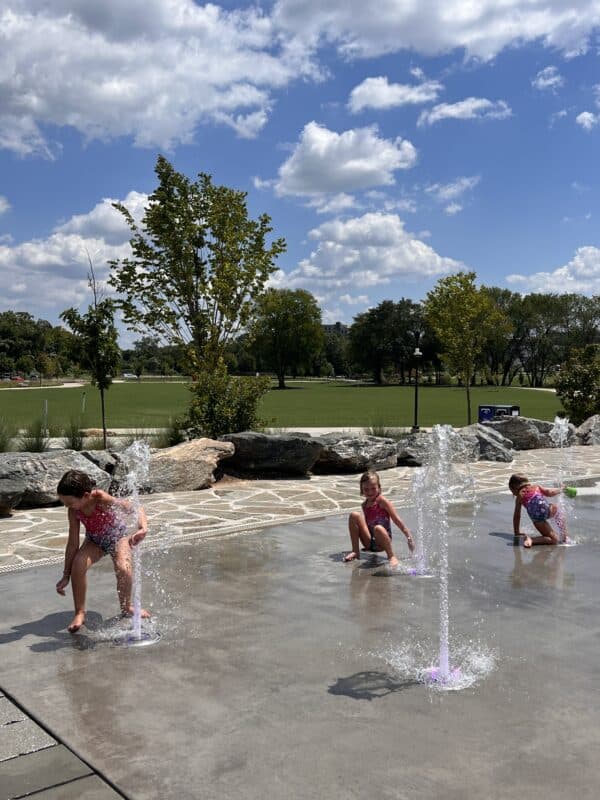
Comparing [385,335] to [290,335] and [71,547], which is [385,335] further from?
[71,547]

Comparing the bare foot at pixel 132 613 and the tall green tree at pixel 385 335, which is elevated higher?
the tall green tree at pixel 385 335

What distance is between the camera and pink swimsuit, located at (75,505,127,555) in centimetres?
508

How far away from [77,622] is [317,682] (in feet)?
6.01

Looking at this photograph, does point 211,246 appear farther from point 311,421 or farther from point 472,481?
point 311,421

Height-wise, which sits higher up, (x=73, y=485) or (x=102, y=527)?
(x=73, y=485)

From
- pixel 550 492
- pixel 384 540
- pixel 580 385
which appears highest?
pixel 580 385

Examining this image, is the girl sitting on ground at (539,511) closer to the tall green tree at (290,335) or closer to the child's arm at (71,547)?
the child's arm at (71,547)

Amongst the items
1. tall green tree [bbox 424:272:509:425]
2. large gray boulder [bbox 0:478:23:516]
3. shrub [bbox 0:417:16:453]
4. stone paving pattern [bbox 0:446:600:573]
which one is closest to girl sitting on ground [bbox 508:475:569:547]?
stone paving pattern [bbox 0:446:600:573]

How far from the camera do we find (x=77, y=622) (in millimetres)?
4910

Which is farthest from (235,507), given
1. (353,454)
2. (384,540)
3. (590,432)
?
(590,432)

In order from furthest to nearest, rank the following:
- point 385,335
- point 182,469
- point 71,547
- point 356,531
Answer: point 385,335 → point 182,469 → point 356,531 → point 71,547

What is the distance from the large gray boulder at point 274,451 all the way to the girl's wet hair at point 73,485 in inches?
281

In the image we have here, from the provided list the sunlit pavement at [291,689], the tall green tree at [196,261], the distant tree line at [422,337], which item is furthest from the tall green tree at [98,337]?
the distant tree line at [422,337]

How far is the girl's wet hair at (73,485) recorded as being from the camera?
4.81 metres
